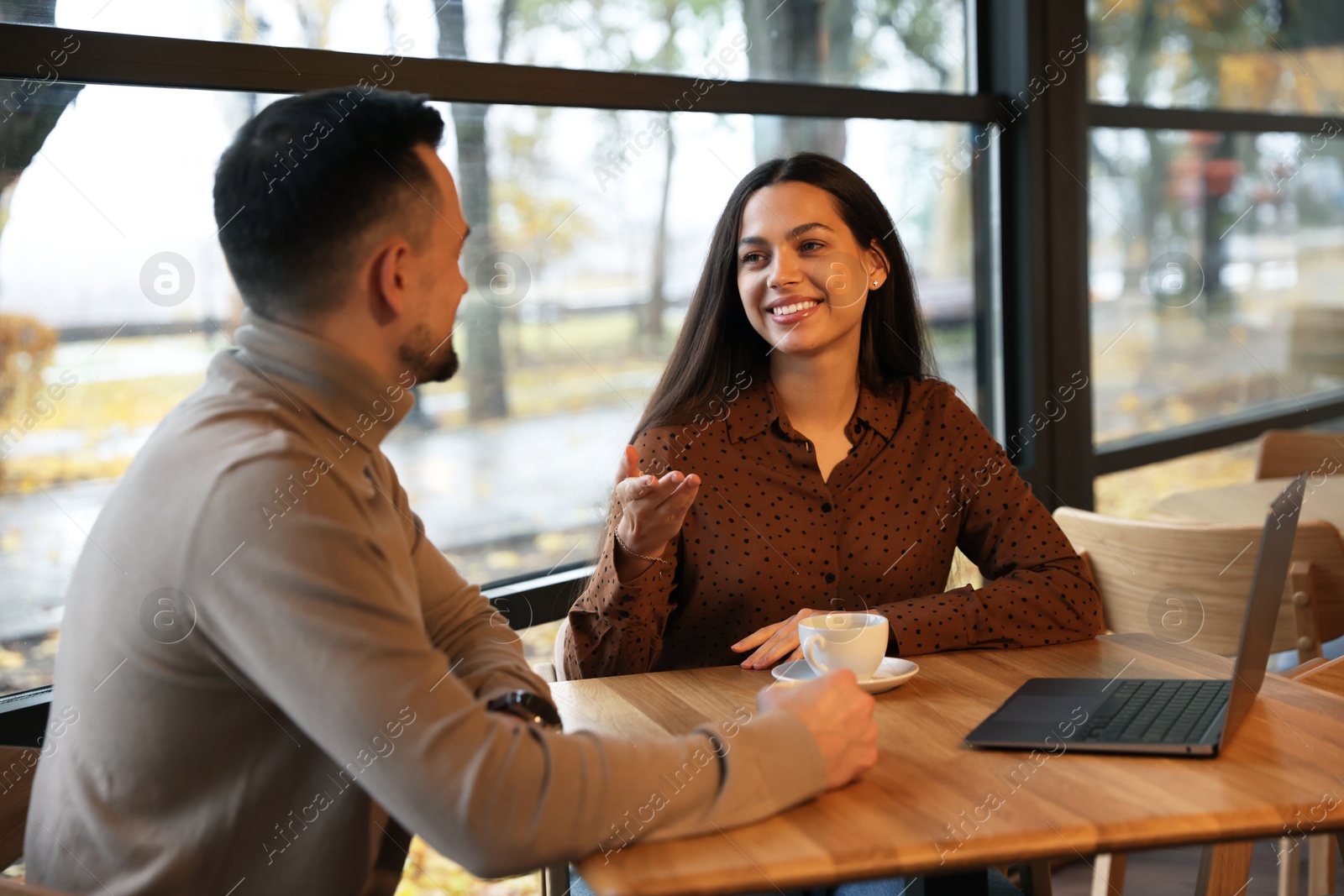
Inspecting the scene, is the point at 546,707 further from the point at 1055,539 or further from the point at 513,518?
the point at 513,518

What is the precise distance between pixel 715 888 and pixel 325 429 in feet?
1.78

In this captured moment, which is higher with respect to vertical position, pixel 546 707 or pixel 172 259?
pixel 172 259

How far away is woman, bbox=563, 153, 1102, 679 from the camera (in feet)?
5.44

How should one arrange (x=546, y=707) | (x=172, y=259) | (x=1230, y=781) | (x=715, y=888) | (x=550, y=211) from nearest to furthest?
(x=715, y=888) → (x=1230, y=781) → (x=546, y=707) → (x=172, y=259) → (x=550, y=211)

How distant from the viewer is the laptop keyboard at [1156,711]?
1120mm

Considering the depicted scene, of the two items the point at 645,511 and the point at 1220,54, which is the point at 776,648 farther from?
the point at 1220,54

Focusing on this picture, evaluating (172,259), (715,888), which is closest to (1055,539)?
(715,888)

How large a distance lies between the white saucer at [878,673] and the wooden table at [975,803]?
2 centimetres

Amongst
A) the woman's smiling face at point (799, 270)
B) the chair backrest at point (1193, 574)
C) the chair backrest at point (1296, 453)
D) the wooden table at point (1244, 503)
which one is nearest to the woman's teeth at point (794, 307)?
the woman's smiling face at point (799, 270)

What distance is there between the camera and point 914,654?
1.53 m

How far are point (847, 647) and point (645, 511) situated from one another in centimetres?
37

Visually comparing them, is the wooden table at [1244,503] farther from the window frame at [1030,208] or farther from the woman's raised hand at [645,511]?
the woman's raised hand at [645,511]

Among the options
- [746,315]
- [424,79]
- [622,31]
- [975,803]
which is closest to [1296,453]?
[746,315]

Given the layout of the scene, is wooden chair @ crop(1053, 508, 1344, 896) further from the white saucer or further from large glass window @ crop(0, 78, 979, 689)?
large glass window @ crop(0, 78, 979, 689)
